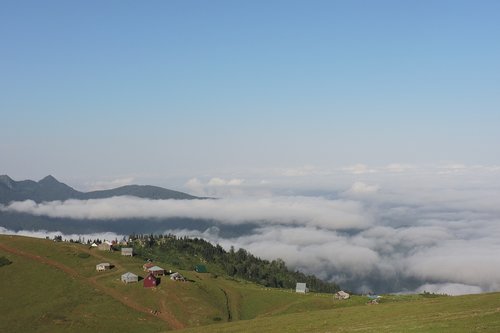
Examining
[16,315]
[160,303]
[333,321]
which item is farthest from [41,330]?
[333,321]

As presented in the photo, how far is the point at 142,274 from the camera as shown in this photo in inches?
6713

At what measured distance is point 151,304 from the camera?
452ft

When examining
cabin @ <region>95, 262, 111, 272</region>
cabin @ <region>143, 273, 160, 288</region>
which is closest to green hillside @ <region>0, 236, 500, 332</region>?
cabin @ <region>95, 262, 111, 272</region>

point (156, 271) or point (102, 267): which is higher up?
point (102, 267)

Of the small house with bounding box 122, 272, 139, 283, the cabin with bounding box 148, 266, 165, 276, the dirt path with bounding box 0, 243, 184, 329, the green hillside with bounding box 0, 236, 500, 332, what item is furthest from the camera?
the cabin with bounding box 148, 266, 165, 276

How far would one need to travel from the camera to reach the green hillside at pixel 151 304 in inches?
3423

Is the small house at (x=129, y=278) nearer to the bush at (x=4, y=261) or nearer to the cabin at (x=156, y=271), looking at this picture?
the cabin at (x=156, y=271)

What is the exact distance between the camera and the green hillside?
8694 centimetres

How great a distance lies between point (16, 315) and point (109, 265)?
52.7 meters

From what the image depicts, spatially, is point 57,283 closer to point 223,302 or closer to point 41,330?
point 41,330

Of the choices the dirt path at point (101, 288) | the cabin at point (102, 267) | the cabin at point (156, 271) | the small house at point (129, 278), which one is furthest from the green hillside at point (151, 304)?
the cabin at point (156, 271)

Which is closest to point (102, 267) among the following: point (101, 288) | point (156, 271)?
point (156, 271)

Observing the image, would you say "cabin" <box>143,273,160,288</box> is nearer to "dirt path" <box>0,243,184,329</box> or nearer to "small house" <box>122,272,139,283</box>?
"small house" <box>122,272,139,283</box>

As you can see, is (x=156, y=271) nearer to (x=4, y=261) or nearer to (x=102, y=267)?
(x=102, y=267)
